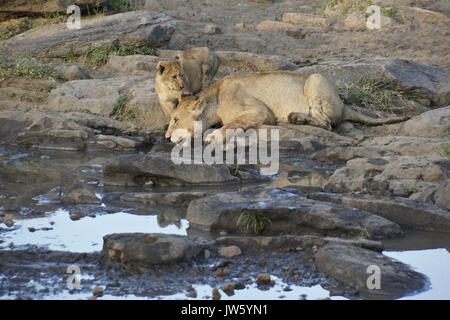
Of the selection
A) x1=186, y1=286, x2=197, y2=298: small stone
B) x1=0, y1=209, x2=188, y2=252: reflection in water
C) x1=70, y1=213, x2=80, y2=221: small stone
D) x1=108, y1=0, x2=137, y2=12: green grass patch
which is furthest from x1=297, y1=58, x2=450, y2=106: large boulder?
x1=186, y1=286, x2=197, y2=298: small stone

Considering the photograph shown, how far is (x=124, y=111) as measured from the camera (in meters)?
9.61

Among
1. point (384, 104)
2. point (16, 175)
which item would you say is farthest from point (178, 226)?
point (384, 104)

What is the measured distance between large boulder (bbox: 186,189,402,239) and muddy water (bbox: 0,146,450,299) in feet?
0.53

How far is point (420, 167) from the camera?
21.2 feet

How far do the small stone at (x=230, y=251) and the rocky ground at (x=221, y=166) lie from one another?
0.01m

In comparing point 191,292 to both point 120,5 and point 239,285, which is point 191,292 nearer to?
point 239,285

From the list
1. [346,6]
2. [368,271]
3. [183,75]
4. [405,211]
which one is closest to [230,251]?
[368,271]

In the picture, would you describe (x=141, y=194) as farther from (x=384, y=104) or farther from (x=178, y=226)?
(x=384, y=104)

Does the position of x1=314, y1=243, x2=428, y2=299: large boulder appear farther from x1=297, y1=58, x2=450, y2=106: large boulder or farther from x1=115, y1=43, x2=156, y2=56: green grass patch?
x1=115, y1=43, x2=156, y2=56: green grass patch

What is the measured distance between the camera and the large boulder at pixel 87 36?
11281mm

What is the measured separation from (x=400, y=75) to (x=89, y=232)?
698cm

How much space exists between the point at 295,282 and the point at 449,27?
11.5m

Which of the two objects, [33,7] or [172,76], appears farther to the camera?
[33,7]

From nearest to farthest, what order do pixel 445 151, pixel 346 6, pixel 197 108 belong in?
1. pixel 445 151
2. pixel 197 108
3. pixel 346 6
